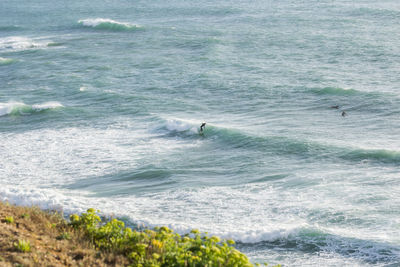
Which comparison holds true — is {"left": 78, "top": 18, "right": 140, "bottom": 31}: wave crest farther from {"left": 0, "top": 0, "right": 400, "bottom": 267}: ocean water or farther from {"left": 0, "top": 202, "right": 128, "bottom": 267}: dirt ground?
{"left": 0, "top": 202, "right": 128, "bottom": 267}: dirt ground

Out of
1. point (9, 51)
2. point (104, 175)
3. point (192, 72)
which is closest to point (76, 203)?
point (104, 175)

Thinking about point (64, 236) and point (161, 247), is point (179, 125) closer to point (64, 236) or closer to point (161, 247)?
point (64, 236)

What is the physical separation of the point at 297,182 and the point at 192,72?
18542mm

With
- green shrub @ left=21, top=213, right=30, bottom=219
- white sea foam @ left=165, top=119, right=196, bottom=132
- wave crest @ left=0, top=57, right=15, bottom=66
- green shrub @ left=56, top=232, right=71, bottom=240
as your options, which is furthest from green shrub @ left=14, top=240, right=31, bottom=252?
wave crest @ left=0, top=57, right=15, bottom=66

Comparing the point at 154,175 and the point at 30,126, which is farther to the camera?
the point at 30,126

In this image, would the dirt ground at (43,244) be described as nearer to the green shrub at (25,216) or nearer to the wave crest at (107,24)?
the green shrub at (25,216)

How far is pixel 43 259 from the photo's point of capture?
9102 mm

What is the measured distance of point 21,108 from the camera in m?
27.8

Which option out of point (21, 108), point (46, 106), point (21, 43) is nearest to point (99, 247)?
point (46, 106)

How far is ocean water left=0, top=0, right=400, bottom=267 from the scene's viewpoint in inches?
572

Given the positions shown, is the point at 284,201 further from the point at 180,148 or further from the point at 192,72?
the point at 192,72

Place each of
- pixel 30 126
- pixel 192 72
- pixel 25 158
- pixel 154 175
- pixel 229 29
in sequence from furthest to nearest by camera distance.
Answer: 1. pixel 229 29
2. pixel 192 72
3. pixel 30 126
4. pixel 25 158
5. pixel 154 175

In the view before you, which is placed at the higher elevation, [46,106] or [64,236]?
[64,236]

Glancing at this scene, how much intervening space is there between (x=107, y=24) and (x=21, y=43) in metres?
10.1
